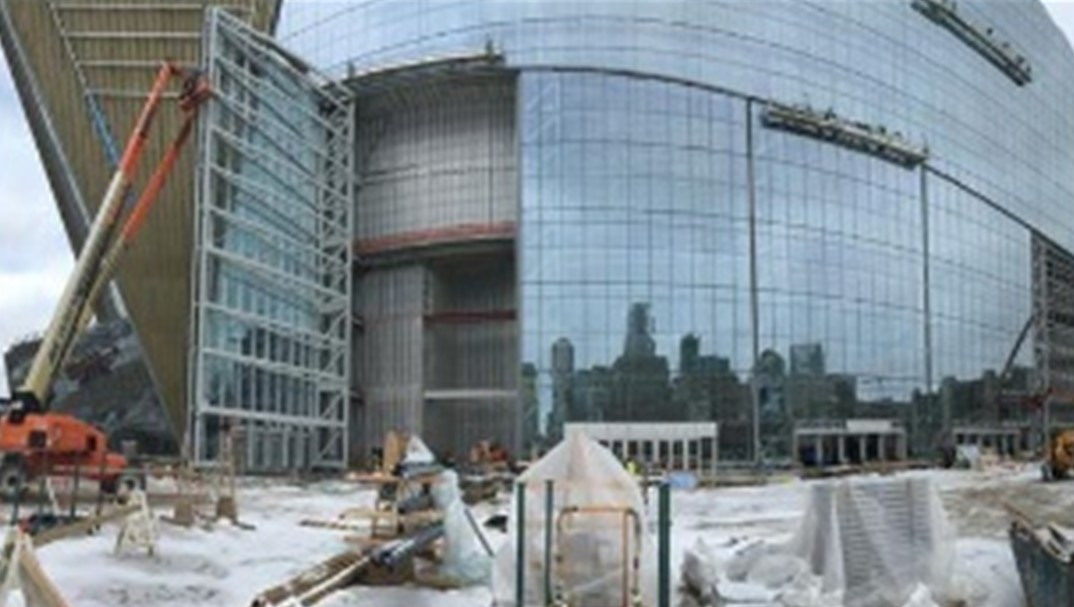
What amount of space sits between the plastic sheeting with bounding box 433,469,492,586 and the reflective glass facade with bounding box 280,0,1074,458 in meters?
44.5

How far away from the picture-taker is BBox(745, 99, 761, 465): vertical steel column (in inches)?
2495

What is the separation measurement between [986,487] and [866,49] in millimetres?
40233

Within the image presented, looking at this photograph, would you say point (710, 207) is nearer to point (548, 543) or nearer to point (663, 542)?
point (548, 543)

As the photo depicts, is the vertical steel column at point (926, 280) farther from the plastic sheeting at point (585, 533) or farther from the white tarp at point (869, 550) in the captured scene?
the plastic sheeting at point (585, 533)

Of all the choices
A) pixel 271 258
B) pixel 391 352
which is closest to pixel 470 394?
pixel 391 352

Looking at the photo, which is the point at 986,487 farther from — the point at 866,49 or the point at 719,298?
the point at 866,49

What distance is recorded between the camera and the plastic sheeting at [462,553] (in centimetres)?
1617

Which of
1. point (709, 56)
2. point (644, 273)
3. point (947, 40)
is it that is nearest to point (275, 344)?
point (644, 273)

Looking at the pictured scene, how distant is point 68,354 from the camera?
37.5 meters

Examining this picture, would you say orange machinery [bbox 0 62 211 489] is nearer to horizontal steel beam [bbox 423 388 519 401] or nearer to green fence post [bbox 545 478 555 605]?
green fence post [bbox 545 478 555 605]

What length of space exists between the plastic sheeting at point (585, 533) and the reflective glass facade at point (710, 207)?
48.6 metres

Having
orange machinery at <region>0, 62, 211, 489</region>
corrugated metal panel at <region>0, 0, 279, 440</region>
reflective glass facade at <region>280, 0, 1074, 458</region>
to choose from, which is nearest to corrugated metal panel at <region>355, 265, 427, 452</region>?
reflective glass facade at <region>280, 0, 1074, 458</region>

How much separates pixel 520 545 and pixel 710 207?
52.9 m

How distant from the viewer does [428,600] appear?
583 inches
